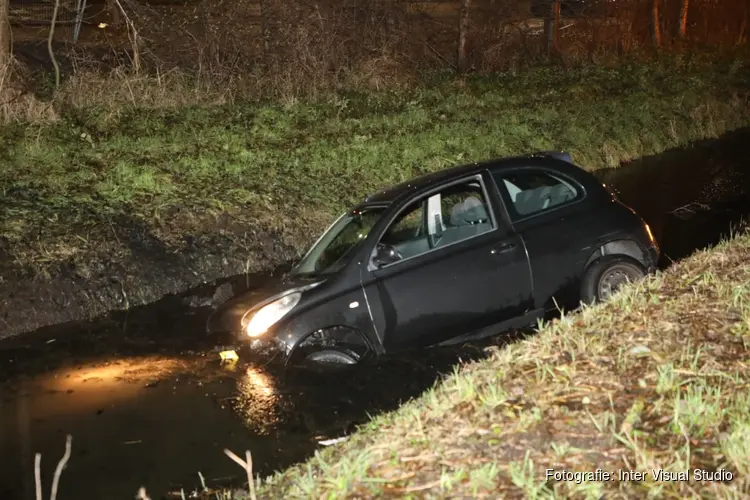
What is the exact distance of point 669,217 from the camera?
1340cm

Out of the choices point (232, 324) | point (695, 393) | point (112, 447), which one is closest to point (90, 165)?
point (232, 324)

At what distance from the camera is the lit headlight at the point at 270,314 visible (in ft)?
23.7

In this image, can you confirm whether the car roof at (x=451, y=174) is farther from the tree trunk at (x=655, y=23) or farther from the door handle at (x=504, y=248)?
the tree trunk at (x=655, y=23)

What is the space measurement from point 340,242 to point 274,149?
6774mm

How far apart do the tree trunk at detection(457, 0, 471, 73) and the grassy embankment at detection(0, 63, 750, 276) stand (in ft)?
2.54

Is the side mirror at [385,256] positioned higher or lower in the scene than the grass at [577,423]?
higher

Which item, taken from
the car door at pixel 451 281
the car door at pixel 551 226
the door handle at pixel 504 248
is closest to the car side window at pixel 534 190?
the car door at pixel 551 226

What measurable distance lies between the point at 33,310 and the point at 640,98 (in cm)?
1606

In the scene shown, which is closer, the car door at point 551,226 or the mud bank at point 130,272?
the car door at point 551,226

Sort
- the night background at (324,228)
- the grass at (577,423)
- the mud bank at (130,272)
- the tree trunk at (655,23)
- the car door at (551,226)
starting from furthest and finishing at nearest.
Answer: the tree trunk at (655,23) → the mud bank at (130,272) → the car door at (551,226) → the night background at (324,228) → the grass at (577,423)

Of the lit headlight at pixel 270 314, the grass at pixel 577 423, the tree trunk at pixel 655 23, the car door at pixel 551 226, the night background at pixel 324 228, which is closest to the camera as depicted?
the grass at pixel 577 423

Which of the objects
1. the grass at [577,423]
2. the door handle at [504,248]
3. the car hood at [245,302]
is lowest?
the grass at [577,423]

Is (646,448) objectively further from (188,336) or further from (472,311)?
(188,336)

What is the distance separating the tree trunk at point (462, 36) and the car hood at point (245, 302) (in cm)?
1458
